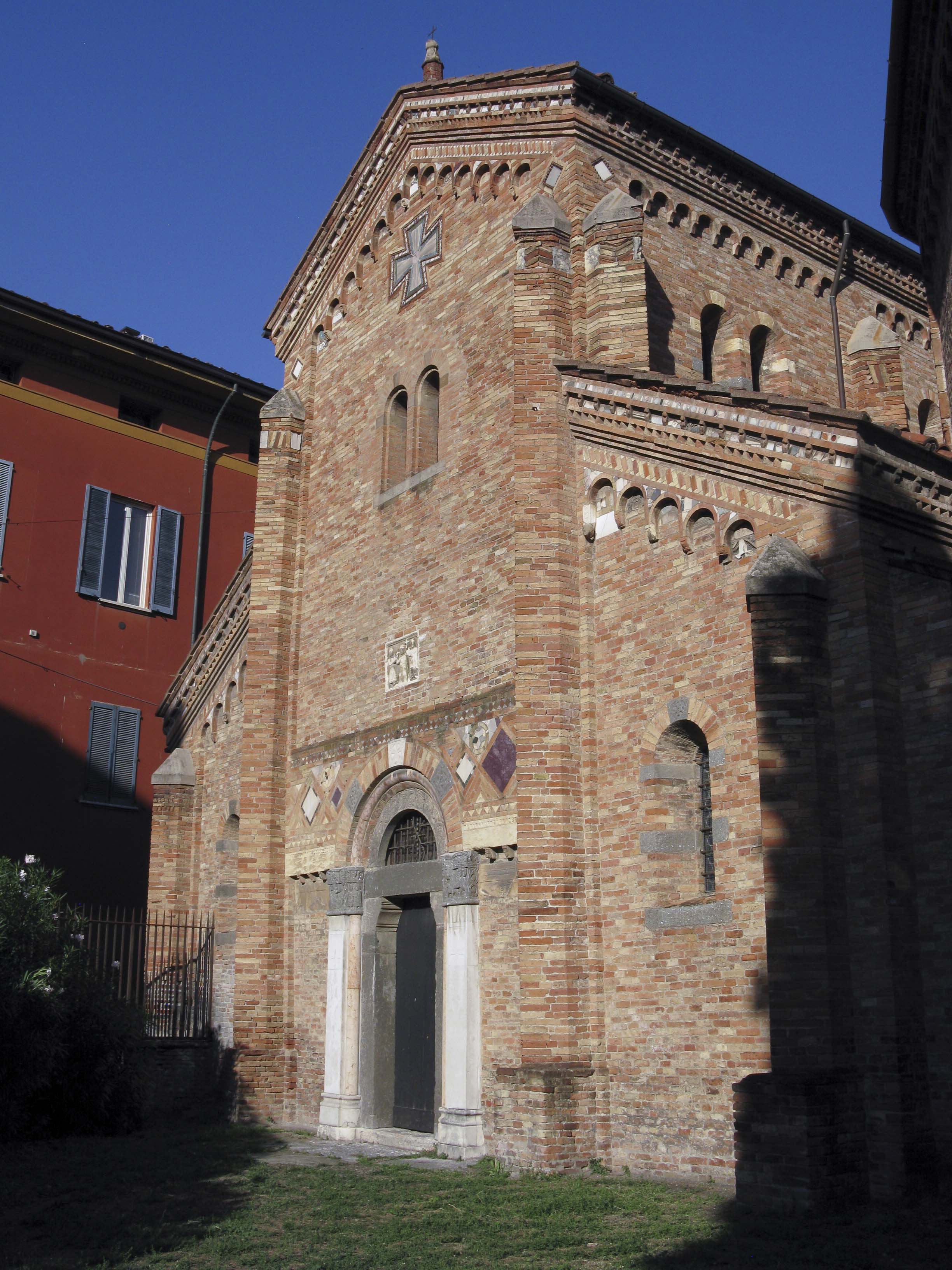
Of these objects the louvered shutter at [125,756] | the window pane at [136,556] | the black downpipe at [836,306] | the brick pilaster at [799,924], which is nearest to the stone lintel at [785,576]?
the brick pilaster at [799,924]

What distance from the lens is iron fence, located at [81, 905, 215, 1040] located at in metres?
15.6

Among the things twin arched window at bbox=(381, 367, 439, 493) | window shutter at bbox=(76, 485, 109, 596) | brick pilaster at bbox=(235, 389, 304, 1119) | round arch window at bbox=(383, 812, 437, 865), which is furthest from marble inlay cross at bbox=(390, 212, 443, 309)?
window shutter at bbox=(76, 485, 109, 596)

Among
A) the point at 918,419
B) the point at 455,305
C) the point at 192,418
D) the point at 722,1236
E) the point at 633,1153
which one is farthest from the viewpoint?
the point at 192,418

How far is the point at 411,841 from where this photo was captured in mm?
13477

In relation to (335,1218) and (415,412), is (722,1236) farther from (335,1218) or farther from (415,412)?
(415,412)

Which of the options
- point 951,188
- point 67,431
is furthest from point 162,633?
point 951,188

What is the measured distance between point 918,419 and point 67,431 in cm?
1370

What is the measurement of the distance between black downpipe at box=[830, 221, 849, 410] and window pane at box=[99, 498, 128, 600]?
12.0 metres

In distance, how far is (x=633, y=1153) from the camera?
10062mm

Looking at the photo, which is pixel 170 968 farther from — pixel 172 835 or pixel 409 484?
pixel 409 484

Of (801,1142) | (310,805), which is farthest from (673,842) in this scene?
(310,805)

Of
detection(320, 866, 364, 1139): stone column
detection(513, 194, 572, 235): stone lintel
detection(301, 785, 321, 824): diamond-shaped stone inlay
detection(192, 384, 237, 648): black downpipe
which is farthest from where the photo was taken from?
detection(192, 384, 237, 648): black downpipe

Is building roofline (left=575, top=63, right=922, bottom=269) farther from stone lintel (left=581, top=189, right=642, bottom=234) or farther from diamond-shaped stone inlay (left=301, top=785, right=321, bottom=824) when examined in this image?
diamond-shaped stone inlay (left=301, top=785, right=321, bottom=824)

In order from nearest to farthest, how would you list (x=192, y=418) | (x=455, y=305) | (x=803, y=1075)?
1. (x=803, y=1075)
2. (x=455, y=305)
3. (x=192, y=418)
